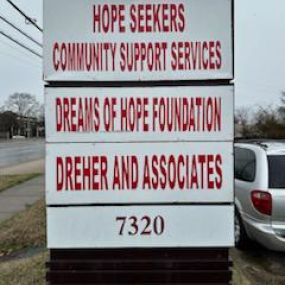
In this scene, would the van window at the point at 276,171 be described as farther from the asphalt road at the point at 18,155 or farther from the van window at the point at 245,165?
the asphalt road at the point at 18,155

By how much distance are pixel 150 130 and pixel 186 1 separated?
894 millimetres

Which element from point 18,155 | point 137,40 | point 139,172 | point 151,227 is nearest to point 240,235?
point 151,227

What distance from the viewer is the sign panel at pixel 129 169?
373 cm

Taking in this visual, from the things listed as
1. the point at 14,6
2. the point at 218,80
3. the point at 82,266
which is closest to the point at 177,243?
the point at 82,266

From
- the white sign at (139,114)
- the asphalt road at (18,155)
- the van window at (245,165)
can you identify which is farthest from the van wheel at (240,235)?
the asphalt road at (18,155)

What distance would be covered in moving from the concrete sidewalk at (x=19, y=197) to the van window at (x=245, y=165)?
4386mm

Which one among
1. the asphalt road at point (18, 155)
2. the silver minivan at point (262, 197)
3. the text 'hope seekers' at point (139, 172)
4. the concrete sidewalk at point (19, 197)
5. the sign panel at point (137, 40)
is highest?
the sign panel at point (137, 40)

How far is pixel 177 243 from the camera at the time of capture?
3.79 m

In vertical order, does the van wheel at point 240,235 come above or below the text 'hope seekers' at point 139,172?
below

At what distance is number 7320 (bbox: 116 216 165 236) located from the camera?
12.4 ft

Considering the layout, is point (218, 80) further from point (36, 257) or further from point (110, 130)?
point (36, 257)

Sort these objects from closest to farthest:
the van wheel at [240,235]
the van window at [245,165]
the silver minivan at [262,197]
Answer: the silver minivan at [262,197] < the van window at [245,165] < the van wheel at [240,235]

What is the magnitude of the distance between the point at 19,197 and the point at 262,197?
7.88 meters

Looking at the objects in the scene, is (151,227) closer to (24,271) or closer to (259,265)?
(24,271)
